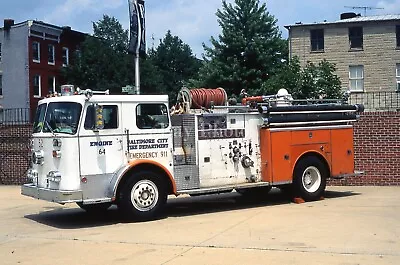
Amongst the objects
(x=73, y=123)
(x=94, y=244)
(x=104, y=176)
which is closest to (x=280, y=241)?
(x=94, y=244)

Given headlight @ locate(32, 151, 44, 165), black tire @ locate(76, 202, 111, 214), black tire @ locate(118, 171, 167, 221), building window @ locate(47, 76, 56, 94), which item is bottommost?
black tire @ locate(76, 202, 111, 214)

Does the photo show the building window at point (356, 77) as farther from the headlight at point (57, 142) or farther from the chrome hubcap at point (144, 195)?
the headlight at point (57, 142)

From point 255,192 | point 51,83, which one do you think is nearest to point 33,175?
point 255,192

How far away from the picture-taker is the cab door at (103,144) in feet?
36.8

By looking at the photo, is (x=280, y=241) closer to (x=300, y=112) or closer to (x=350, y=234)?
(x=350, y=234)

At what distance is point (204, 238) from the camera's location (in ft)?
31.6

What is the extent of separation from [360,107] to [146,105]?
5.92 metres

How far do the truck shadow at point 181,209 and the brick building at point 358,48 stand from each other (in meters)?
25.3

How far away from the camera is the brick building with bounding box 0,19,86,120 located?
162 feet

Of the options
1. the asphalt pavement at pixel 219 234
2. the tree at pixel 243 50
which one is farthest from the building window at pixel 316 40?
the asphalt pavement at pixel 219 234

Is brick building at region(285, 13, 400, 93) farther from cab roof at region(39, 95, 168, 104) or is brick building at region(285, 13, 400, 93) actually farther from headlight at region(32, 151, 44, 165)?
headlight at region(32, 151, 44, 165)

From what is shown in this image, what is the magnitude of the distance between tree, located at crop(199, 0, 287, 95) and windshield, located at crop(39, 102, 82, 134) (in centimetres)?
1938

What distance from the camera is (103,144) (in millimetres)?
11398

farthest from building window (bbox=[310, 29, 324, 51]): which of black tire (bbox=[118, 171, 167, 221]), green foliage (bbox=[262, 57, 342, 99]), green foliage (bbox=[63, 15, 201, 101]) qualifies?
black tire (bbox=[118, 171, 167, 221])
